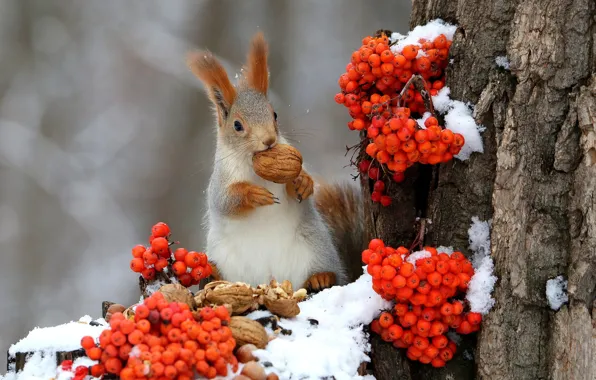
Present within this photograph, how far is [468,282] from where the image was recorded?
1501mm

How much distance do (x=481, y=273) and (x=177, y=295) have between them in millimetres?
600

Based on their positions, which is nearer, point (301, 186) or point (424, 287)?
point (424, 287)

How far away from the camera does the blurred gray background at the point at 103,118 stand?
4.30 meters

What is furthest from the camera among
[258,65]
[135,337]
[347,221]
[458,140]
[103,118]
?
[103,118]

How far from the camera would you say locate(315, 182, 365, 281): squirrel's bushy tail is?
86.4 inches

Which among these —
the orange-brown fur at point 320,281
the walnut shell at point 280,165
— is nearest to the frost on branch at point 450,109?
the walnut shell at point 280,165

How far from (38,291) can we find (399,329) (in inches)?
135

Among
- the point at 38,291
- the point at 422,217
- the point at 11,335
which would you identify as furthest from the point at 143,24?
the point at 422,217

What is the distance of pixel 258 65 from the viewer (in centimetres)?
199

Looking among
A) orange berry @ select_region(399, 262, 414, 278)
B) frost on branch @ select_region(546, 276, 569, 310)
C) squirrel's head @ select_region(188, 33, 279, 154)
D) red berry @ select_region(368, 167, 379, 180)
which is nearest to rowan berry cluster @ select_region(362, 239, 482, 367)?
orange berry @ select_region(399, 262, 414, 278)

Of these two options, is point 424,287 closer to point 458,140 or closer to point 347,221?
point 458,140

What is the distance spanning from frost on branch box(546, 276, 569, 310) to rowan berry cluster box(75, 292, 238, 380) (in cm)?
61

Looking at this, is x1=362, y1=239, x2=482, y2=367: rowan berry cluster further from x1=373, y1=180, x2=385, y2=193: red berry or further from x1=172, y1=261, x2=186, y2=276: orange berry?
x1=172, y1=261, x2=186, y2=276: orange berry

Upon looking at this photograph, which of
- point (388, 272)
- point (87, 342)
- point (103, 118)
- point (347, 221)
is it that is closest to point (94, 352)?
point (87, 342)
